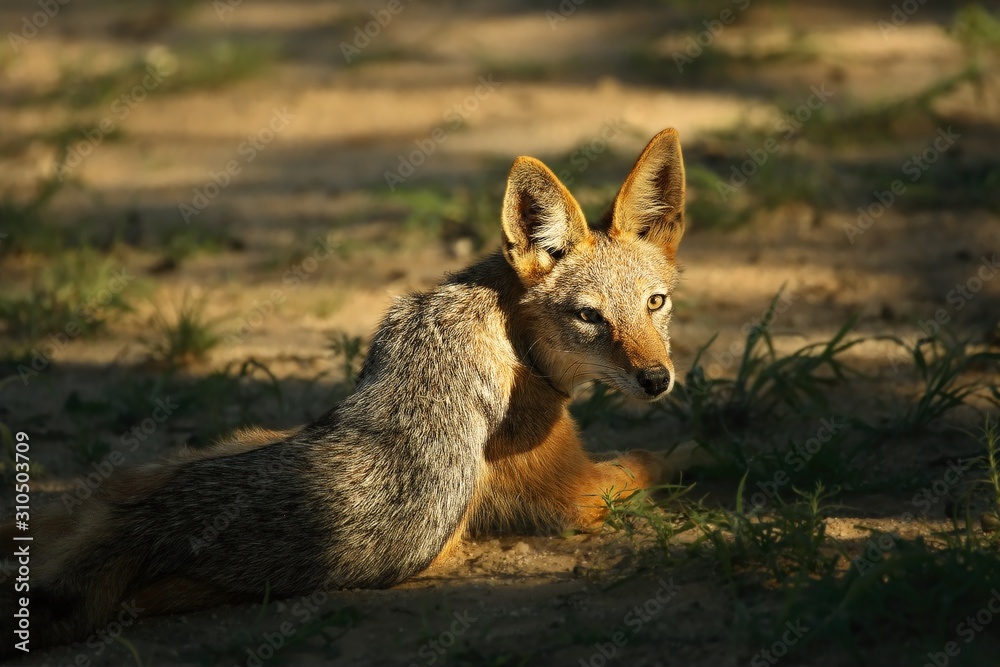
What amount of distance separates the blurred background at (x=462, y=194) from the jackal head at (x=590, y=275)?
0.87 m

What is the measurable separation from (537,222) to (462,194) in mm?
3821

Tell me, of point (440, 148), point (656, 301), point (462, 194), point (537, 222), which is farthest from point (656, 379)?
point (440, 148)

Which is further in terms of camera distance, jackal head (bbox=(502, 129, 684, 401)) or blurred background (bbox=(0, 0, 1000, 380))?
blurred background (bbox=(0, 0, 1000, 380))

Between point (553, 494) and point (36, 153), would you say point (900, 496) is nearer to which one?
point (553, 494)

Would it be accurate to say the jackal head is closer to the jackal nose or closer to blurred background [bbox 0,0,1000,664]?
the jackal nose

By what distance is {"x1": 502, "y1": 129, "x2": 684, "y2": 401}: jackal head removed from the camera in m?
4.85

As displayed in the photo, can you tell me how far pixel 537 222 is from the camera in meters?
5.02

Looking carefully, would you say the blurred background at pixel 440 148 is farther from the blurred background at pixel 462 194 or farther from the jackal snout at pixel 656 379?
the jackal snout at pixel 656 379

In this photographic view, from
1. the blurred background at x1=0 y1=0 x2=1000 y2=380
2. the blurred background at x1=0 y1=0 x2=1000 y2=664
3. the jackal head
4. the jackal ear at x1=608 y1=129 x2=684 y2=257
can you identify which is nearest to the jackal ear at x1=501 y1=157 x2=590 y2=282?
the jackal head

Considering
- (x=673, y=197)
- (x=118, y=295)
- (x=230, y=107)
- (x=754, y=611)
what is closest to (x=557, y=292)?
(x=673, y=197)

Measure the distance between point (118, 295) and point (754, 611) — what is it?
16.6 ft

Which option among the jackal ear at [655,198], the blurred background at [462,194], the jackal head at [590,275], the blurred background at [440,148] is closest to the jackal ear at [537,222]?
the jackal head at [590,275]

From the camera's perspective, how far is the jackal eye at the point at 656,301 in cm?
502

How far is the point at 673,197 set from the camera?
519cm
